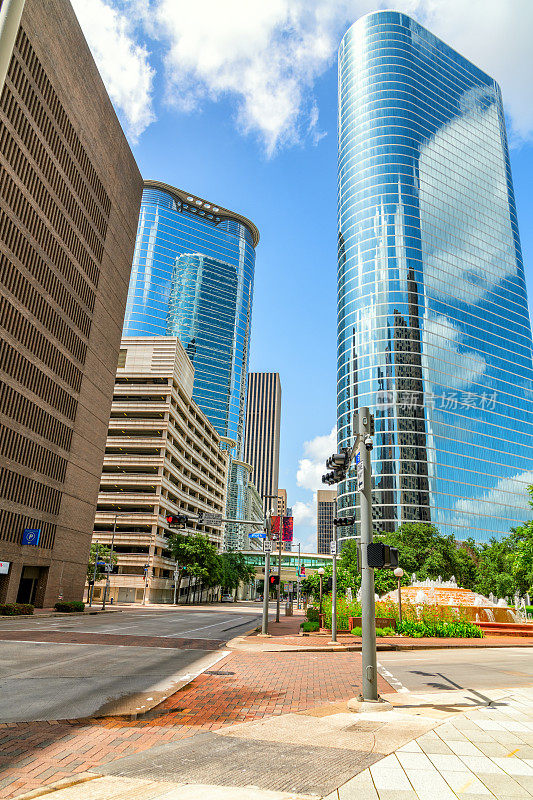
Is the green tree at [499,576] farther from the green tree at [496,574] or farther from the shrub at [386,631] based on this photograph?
the shrub at [386,631]

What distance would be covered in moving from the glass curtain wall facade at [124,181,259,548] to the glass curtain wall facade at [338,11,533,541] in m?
42.6

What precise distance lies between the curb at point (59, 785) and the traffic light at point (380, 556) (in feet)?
20.3

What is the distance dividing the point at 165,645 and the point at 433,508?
416ft

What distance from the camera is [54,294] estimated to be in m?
51.7

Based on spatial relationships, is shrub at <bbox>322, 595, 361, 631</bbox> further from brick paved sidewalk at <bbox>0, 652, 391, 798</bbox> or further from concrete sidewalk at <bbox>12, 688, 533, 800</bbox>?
concrete sidewalk at <bbox>12, 688, 533, 800</bbox>

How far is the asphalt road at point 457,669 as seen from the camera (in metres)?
13.8

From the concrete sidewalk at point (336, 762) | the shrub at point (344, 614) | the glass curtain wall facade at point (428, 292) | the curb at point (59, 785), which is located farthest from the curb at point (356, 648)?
the glass curtain wall facade at point (428, 292)

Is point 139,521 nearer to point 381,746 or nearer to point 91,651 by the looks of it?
point 91,651

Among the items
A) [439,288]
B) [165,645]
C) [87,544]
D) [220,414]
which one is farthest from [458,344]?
[165,645]

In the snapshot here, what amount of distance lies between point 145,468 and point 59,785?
85.6 m

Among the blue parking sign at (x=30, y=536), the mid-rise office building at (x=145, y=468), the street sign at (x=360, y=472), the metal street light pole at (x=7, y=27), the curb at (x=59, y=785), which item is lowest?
the curb at (x=59, y=785)

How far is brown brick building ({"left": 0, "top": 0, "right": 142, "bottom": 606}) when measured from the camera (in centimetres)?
4444

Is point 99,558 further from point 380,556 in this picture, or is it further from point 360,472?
point 380,556

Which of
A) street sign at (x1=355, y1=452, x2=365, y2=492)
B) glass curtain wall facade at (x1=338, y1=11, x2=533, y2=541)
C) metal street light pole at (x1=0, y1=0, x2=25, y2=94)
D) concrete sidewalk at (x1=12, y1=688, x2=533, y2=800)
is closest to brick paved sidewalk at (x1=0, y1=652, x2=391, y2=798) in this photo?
concrete sidewalk at (x1=12, y1=688, x2=533, y2=800)
